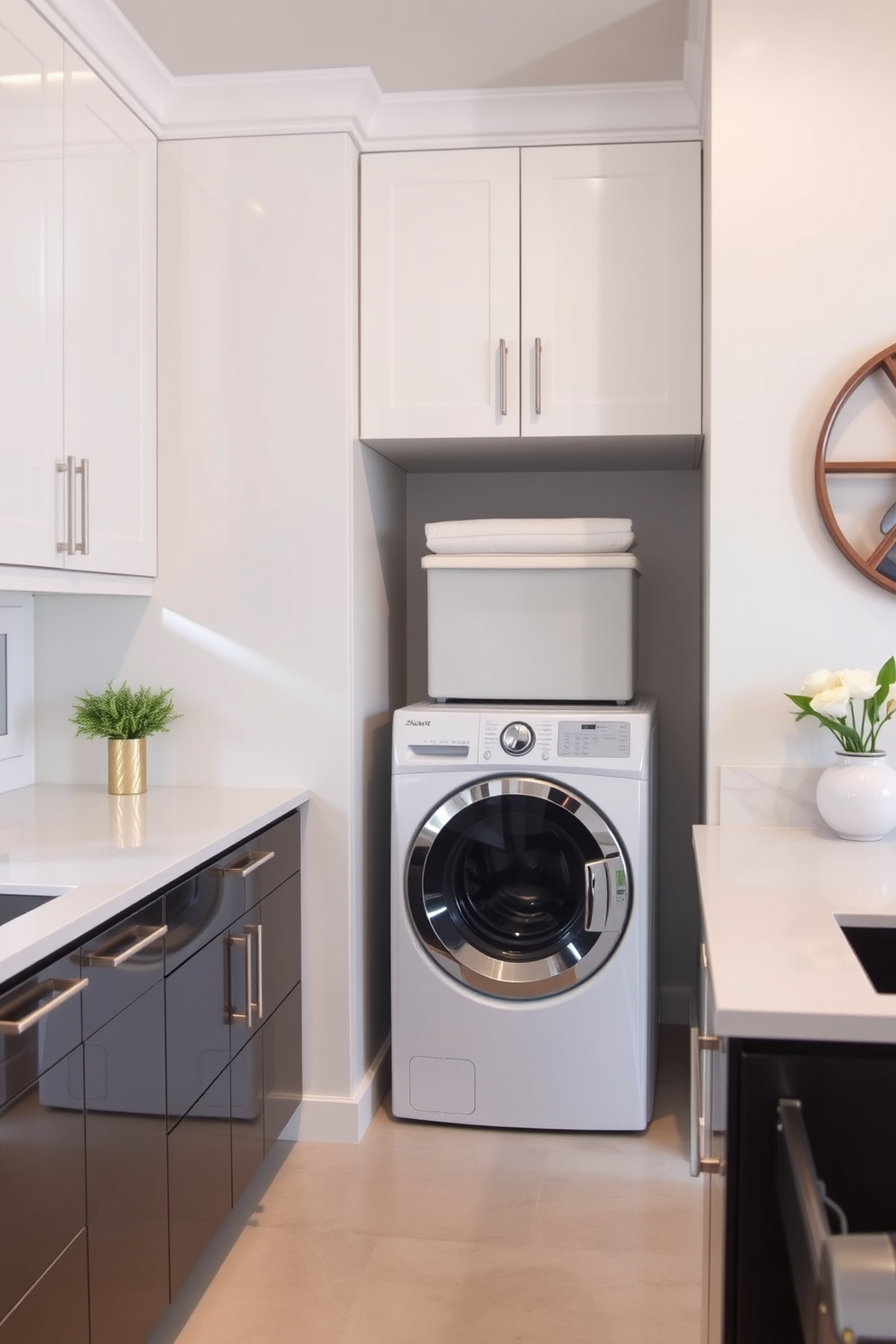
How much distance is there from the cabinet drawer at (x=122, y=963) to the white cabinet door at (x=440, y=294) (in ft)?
4.59

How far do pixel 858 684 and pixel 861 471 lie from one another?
0.44m

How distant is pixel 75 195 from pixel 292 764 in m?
1.30

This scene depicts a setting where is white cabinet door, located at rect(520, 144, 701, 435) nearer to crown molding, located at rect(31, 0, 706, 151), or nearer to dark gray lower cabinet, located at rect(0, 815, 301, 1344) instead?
A: crown molding, located at rect(31, 0, 706, 151)

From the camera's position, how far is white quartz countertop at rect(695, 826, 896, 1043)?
1.18 m

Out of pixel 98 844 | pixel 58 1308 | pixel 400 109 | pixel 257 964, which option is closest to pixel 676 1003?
pixel 257 964

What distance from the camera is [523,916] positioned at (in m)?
2.81

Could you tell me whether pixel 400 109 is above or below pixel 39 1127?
above

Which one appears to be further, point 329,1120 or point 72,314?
point 329,1120

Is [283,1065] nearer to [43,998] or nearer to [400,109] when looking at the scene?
[43,998]

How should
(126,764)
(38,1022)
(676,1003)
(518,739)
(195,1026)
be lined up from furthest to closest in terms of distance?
(676,1003)
(518,739)
(126,764)
(195,1026)
(38,1022)

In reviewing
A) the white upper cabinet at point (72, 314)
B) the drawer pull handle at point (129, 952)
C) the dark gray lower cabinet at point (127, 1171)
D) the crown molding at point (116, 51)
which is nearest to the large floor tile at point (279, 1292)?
the dark gray lower cabinet at point (127, 1171)

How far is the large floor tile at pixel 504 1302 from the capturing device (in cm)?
204

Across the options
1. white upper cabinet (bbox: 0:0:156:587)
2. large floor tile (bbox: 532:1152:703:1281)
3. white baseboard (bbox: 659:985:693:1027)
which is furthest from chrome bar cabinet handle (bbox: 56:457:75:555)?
white baseboard (bbox: 659:985:693:1027)

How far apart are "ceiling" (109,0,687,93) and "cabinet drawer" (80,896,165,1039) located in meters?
1.81
